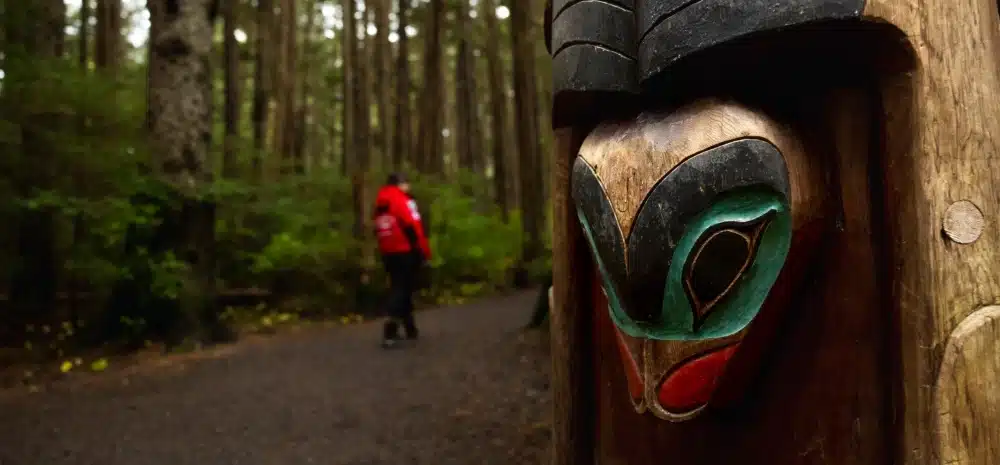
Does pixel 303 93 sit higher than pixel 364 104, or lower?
higher

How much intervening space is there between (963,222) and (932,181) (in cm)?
9

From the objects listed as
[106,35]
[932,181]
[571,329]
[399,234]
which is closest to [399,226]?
[399,234]

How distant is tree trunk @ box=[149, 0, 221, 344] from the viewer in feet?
20.7

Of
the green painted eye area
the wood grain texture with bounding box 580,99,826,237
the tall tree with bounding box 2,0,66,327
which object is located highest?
the tall tree with bounding box 2,0,66,327

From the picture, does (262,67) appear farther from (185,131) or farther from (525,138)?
(185,131)

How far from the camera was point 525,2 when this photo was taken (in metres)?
9.97

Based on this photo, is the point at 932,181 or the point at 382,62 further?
the point at 382,62

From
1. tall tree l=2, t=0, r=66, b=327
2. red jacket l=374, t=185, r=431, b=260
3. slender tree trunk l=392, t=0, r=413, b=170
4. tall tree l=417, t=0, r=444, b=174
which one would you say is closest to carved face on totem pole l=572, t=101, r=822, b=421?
red jacket l=374, t=185, r=431, b=260

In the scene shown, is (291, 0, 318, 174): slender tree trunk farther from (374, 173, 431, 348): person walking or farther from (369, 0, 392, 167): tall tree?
(374, 173, 431, 348): person walking

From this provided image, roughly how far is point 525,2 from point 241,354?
6383 millimetres

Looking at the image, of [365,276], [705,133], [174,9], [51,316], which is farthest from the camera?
[365,276]

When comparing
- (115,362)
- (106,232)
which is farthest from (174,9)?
(115,362)

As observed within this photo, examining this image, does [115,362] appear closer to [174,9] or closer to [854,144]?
[174,9]

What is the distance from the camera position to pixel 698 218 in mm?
1195
